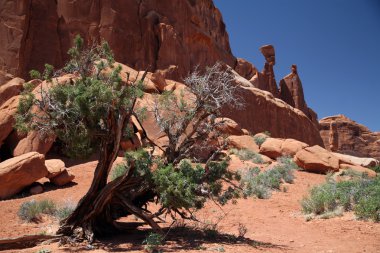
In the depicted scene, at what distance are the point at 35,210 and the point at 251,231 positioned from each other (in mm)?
6685

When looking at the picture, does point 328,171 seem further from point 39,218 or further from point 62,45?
point 62,45

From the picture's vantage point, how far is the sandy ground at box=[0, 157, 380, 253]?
7.38 meters

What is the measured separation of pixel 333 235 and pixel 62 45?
23.2 metres

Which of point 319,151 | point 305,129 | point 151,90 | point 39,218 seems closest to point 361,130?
point 305,129

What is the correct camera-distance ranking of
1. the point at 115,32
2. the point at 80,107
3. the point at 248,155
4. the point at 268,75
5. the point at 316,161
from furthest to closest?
the point at 268,75 → the point at 115,32 → the point at 248,155 → the point at 316,161 → the point at 80,107

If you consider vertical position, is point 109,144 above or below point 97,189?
above

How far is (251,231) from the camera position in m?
9.80

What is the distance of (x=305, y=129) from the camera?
45.5 m

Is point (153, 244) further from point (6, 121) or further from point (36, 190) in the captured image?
point (6, 121)

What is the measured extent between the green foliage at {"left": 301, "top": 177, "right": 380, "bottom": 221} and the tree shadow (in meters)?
3.61

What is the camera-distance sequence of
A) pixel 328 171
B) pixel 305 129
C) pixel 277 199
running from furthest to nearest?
pixel 305 129 → pixel 328 171 → pixel 277 199

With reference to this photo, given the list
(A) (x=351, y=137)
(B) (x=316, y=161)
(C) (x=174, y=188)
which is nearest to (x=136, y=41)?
(B) (x=316, y=161)

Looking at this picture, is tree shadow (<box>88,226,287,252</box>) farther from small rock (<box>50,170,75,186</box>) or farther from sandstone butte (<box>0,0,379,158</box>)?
sandstone butte (<box>0,0,379,158</box>)

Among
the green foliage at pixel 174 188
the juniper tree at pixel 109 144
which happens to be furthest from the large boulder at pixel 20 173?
the green foliage at pixel 174 188
